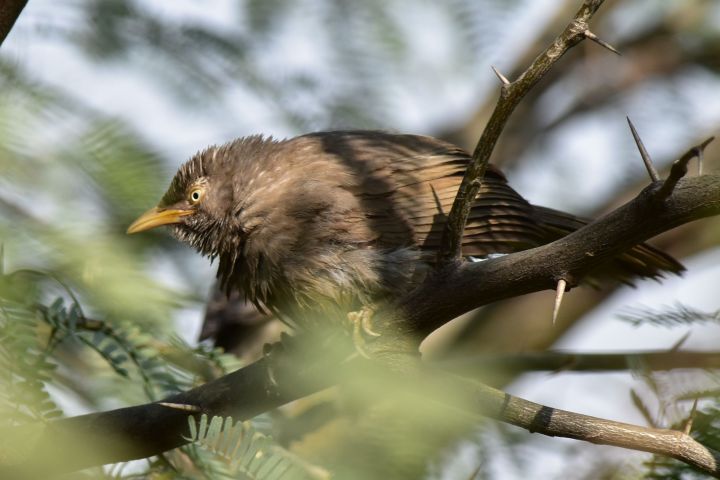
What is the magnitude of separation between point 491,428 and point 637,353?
123cm

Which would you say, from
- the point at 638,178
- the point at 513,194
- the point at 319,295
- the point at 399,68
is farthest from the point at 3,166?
the point at 638,178

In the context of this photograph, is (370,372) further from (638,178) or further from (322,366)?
(638,178)

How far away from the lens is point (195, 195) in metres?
4.87

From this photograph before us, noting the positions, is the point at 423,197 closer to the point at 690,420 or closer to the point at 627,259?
the point at 627,259

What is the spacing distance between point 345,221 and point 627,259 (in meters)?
1.22

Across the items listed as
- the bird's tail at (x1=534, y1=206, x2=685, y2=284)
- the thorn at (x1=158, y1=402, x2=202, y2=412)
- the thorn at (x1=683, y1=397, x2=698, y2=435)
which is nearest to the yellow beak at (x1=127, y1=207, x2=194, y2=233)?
the thorn at (x1=158, y1=402, x2=202, y2=412)

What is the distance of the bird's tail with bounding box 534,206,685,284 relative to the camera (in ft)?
13.3

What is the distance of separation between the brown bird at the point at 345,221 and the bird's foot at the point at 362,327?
0.25 m

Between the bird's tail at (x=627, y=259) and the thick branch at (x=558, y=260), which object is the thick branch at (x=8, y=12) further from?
the bird's tail at (x=627, y=259)

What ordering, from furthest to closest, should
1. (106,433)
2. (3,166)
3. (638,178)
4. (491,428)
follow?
(638,178), (491,428), (106,433), (3,166)

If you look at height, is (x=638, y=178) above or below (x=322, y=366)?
above

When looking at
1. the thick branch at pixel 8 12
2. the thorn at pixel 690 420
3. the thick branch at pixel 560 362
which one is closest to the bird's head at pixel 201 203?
the thick branch at pixel 560 362

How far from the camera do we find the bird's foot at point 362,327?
10.3ft

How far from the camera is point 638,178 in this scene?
697 centimetres
